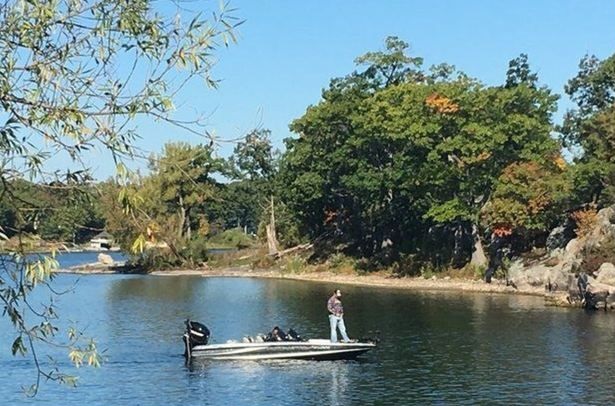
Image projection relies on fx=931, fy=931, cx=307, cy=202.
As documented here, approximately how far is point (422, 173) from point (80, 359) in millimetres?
59299

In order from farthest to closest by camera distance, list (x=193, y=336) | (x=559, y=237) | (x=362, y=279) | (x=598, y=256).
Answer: (x=362, y=279) < (x=559, y=237) < (x=598, y=256) < (x=193, y=336)

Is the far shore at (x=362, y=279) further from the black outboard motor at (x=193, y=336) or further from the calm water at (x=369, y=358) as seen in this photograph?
the black outboard motor at (x=193, y=336)

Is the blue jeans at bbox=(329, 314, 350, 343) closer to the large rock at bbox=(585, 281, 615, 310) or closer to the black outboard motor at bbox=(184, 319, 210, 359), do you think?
the black outboard motor at bbox=(184, 319, 210, 359)

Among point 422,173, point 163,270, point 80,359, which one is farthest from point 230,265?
point 80,359

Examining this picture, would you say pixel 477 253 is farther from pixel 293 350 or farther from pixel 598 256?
pixel 293 350

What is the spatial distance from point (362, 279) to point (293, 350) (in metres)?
39.4

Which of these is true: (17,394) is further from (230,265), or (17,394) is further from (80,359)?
(230,265)

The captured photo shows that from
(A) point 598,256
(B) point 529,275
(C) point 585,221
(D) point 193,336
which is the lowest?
(D) point 193,336

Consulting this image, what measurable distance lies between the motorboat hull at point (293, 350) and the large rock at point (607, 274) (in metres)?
21.0

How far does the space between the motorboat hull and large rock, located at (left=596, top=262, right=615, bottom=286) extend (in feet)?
68.7

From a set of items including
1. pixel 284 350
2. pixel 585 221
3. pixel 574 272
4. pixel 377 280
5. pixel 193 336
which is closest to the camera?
pixel 284 350

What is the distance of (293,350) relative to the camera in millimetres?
34250

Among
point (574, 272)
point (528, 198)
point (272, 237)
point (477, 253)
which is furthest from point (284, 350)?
point (272, 237)

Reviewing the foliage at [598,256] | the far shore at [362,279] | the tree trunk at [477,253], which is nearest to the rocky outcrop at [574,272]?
the foliage at [598,256]
